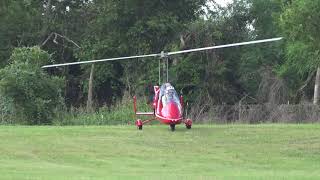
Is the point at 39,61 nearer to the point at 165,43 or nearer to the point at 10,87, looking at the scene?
the point at 10,87

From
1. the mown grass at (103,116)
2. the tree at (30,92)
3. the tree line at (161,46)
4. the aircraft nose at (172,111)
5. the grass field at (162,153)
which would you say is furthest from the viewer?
the tree line at (161,46)

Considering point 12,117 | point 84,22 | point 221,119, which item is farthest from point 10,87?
point 84,22

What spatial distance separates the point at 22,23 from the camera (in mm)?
45375

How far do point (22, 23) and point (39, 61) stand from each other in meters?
11.5

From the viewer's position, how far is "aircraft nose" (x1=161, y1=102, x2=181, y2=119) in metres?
22.0

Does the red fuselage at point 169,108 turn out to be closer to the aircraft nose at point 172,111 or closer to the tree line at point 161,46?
the aircraft nose at point 172,111

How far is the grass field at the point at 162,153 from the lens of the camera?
1378 centimetres

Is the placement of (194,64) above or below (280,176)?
Result: above

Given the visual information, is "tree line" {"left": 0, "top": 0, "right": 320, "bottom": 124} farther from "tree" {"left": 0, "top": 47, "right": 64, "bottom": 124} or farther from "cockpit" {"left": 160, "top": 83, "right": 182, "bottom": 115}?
"cockpit" {"left": 160, "top": 83, "right": 182, "bottom": 115}

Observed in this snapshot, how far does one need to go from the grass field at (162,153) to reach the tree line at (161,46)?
59.0 feet

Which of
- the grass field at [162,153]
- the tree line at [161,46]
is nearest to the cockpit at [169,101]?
the grass field at [162,153]

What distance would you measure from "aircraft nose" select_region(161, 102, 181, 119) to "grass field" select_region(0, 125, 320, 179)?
57cm

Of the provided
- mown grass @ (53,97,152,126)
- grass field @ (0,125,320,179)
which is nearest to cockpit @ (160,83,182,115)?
grass field @ (0,125,320,179)

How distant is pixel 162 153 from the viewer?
57.3 feet
